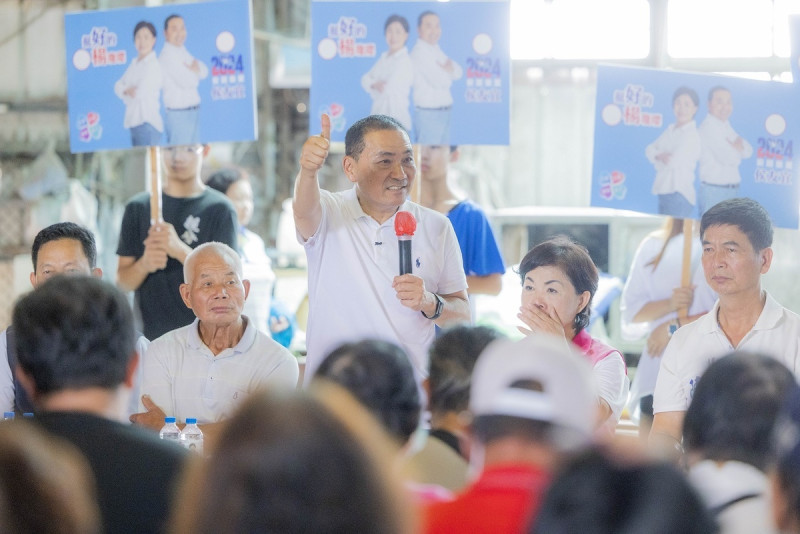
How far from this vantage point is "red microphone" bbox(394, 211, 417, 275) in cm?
376

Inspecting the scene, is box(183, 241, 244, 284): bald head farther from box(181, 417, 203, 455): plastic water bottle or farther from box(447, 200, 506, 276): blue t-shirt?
box(447, 200, 506, 276): blue t-shirt

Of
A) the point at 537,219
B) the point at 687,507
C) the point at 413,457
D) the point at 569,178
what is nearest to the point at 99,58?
the point at 413,457

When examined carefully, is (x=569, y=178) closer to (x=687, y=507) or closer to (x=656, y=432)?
(x=656, y=432)

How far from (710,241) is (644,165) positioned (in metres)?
1.14

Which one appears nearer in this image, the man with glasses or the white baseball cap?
the white baseball cap

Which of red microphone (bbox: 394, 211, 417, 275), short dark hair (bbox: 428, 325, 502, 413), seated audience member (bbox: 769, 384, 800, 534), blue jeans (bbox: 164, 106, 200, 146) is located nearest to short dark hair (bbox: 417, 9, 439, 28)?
blue jeans (bbox: 164, 106, 200, 146)

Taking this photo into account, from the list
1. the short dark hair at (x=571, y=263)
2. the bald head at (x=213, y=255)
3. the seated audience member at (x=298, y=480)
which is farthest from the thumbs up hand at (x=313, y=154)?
the seated audience member at (x=298, y=480)

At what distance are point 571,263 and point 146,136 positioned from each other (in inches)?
89.2

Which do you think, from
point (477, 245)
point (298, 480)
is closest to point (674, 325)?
point (477, 245)

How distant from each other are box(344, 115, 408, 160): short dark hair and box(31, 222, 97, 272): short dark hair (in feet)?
3.46

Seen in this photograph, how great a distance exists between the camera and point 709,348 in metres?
3.71

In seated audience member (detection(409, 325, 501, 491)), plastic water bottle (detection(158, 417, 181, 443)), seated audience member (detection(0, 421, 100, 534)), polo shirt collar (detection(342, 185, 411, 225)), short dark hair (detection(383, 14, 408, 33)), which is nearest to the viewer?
seated audience member (detection(0, 421, 100, 534))

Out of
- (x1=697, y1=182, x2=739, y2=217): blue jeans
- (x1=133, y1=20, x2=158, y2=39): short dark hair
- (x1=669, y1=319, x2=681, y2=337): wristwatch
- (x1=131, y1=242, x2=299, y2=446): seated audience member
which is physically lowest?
(x1=669, y1=319, x2=681, y2=337): wristwatch

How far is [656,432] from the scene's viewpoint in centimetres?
363
